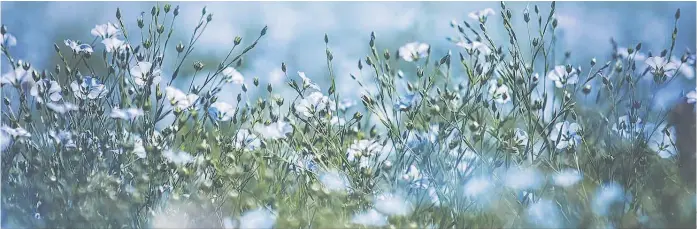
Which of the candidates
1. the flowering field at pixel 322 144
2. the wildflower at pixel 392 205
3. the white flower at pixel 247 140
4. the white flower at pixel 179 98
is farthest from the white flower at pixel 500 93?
the white flower at pixel 179 98

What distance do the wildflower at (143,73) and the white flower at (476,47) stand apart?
0.68 meters

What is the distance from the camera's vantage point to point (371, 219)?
1538 millimetres

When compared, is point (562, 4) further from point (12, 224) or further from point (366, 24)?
point (12, 224)

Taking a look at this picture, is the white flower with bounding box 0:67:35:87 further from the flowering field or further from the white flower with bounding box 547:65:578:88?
the white flower with bounding box 547:65:578:88

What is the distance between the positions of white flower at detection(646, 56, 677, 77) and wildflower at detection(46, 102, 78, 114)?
1301 mm

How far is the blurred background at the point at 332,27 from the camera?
6.07 ft

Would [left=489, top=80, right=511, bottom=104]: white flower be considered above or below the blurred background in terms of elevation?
below

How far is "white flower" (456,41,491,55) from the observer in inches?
66.4

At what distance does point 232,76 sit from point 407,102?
41 cm

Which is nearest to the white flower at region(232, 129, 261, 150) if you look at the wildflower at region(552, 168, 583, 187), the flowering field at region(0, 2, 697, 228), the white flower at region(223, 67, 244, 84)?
the flowering field at region(0, 2, 697, 228)

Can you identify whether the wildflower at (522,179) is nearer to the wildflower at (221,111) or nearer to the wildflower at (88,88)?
the wildflower at (221,111)

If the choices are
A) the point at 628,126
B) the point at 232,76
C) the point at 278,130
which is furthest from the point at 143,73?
the point at 628,126

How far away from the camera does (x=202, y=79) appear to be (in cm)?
174

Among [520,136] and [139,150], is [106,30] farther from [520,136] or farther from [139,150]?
[520,136]
